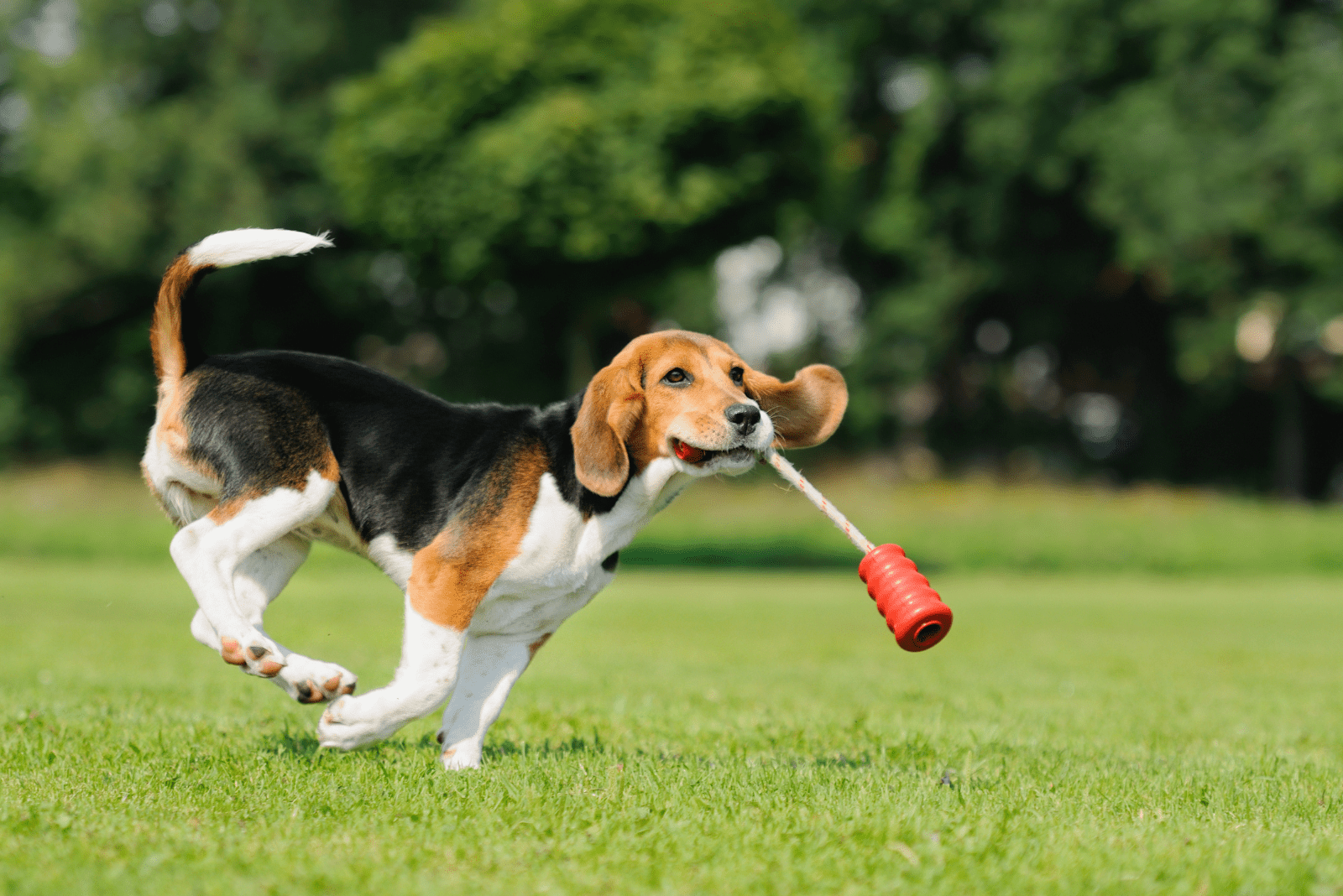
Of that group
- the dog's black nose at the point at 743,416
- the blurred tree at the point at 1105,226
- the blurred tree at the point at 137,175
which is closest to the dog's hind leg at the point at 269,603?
the dog's black nose at the point at 743,416

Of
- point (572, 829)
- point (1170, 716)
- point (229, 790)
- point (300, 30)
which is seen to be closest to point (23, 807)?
point (229, 790)

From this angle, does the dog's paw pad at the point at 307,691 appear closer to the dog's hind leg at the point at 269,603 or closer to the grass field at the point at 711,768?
the dog's hind leg at the point at 269,603

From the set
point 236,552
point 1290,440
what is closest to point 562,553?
point 236,552

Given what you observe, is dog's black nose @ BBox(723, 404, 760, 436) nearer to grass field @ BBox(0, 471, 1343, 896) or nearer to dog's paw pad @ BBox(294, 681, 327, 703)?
grass field @ BBox(0, 471, 1343, 896)

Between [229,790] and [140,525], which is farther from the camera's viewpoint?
[140,525]

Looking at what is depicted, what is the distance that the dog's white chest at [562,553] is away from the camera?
4680mm

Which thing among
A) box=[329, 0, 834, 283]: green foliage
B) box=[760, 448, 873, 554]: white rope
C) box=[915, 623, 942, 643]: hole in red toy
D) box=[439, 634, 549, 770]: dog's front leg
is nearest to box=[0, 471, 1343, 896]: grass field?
Result: box=[439, 634, 549, 770]: dog's front leg

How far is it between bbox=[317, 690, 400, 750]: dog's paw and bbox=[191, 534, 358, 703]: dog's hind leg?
59mm

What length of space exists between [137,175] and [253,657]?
26.7 metres

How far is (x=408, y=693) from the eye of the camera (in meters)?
4.55

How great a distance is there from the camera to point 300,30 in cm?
2919

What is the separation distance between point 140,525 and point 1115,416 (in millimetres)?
28336

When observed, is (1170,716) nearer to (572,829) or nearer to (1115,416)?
(572,829)

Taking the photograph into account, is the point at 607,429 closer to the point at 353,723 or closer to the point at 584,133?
the point at 353,723
